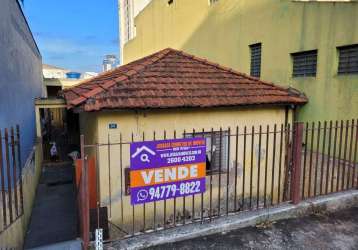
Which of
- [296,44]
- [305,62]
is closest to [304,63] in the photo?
[305,62]

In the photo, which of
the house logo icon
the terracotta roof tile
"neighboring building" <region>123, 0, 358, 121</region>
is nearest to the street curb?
the house logo icon

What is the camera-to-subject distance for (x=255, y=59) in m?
11.1

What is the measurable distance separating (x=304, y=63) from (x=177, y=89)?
427 centimetres

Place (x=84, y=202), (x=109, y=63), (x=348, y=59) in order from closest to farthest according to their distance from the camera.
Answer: (x=84, y=202), (x=348, y=59), (x=109, y=63)

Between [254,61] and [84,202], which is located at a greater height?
[254,61]

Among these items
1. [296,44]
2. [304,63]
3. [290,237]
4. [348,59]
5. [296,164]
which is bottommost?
[290,237]

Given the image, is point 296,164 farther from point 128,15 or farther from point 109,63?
point 109,63

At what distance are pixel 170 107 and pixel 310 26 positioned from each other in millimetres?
5021

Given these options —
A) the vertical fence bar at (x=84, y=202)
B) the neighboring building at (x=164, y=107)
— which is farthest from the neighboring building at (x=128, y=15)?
the vertical fence bar at (x=84, y=202)

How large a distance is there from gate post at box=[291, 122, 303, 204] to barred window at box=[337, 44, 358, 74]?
3459 mm

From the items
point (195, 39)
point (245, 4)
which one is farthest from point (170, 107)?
point (195, 39)

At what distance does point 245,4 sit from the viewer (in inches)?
447

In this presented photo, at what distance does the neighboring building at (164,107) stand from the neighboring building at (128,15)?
25.6 meters

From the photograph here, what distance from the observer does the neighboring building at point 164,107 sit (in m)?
6.34
